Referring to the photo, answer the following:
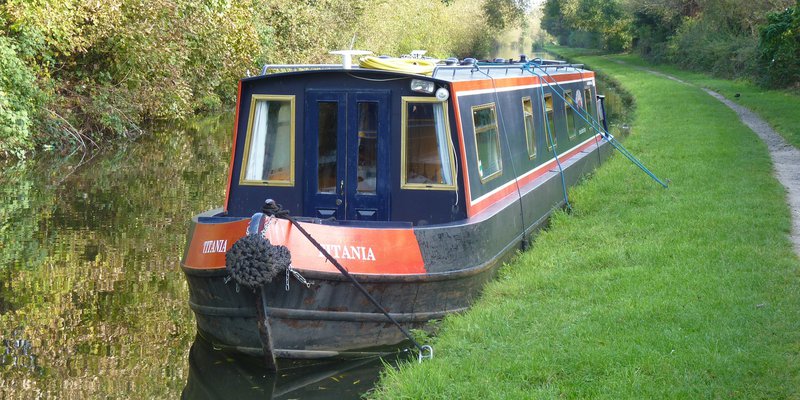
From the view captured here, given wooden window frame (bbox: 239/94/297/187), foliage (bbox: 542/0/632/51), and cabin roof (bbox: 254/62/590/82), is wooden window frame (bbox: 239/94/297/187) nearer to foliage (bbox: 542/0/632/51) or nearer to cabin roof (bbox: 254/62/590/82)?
cabin roof (bbox: 254/62/590/82)

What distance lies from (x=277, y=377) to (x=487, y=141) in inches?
124

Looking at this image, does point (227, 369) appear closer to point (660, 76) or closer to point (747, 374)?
point (747, 374)

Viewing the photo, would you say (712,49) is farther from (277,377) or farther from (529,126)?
(277,377)

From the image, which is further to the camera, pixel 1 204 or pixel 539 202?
pixel 1 204

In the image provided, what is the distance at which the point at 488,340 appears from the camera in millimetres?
6148

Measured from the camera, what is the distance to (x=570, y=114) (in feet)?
42.5

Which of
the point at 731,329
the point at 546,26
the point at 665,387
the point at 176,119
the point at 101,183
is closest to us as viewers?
the point at 665,387

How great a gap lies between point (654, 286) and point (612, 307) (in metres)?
0.59

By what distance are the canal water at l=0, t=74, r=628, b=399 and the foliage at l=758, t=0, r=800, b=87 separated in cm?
1707

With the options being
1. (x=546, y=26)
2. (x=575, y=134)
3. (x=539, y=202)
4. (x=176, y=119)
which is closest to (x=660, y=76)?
(x=176, y=119)

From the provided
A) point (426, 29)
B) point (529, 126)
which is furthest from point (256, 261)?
point (426, 29)

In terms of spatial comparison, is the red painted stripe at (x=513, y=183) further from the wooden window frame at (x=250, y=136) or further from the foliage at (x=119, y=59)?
the foliage at (x=119, y=59)

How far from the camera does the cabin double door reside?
7516 mm

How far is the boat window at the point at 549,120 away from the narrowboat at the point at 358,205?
245 centimetres
